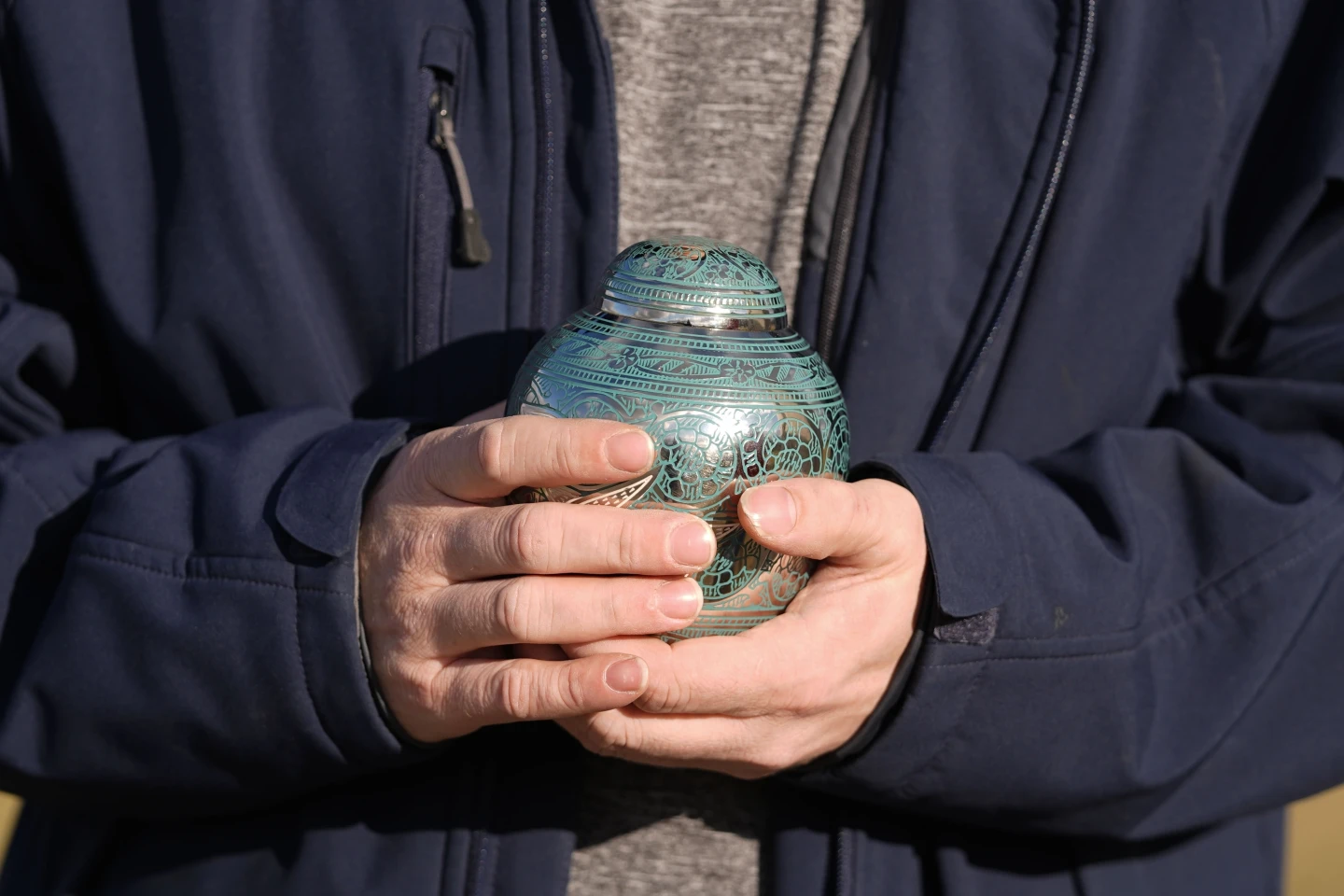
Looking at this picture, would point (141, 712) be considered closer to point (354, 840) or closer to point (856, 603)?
point (354, 840)

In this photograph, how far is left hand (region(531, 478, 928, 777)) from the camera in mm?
1309

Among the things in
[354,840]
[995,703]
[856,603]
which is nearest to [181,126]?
[354,840]

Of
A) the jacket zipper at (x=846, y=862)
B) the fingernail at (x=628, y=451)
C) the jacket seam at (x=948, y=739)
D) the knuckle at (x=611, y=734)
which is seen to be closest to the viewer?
the fingernail at (x=628, y=451)

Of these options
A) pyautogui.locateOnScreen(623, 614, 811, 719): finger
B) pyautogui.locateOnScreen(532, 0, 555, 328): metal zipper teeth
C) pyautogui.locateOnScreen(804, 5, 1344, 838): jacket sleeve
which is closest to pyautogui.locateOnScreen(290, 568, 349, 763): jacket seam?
pyautogui.locateOnScreen(623, 614, 811, 719): finger

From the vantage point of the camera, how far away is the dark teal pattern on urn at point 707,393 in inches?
53.2

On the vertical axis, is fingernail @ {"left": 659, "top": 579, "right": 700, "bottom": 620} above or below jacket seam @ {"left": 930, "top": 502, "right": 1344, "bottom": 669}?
above

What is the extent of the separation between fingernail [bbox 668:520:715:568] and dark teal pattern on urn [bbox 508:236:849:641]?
10cm

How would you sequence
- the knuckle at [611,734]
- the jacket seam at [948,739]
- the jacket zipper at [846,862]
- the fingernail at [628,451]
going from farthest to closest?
the jacket zipper at [846,862], the jacket seam at [948,739], the knuckle at [611,734], the fingernail at [628,451]

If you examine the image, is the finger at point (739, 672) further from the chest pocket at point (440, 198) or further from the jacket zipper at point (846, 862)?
the chest pocket at point (440, 198)

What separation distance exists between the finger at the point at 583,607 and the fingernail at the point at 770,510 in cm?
10

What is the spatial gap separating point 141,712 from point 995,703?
42.0 inches

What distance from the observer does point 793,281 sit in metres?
1.75

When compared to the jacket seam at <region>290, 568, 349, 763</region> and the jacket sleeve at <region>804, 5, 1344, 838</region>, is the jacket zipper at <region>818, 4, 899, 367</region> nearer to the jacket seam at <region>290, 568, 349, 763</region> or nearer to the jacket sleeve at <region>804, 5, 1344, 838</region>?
the jacket sleeve at <region>804, 5, 1344, 838</region>

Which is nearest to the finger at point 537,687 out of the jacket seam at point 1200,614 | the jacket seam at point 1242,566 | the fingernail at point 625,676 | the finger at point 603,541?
the fingernail at point 625,676
